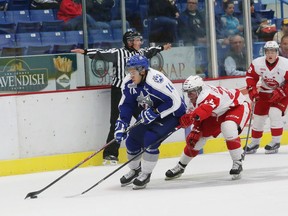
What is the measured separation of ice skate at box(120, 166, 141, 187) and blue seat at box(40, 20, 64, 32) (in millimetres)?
2281

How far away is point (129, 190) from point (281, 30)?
4610 millimetres

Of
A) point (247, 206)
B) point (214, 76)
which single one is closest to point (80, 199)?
point (247, 206)

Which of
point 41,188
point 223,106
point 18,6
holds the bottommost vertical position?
point 41,188

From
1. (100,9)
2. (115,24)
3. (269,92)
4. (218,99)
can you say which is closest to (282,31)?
(269,92)

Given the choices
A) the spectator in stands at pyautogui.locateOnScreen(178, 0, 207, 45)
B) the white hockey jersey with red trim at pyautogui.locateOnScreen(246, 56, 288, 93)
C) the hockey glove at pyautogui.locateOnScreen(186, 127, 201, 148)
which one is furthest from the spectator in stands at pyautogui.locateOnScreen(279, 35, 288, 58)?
the hockey glove at pyautogui.locateOnScreen(186, 127, 201, 148)

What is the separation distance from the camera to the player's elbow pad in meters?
7.98

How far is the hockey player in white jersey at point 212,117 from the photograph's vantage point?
807 cm

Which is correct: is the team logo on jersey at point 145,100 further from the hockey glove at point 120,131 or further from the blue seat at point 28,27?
the blue seat at point 28,27

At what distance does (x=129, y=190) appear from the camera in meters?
8.09

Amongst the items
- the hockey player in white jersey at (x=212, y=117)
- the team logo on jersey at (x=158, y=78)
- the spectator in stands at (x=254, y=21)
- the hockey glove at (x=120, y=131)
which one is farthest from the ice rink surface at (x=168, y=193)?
the spectator in stands at (x=254, y=21)

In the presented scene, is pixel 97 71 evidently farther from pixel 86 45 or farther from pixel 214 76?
pixel 214 76

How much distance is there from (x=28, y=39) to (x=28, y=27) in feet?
0.42

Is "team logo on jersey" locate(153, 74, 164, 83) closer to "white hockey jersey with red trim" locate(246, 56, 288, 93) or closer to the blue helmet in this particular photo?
the blue helmet

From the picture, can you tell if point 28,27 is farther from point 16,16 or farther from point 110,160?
point 110,160
